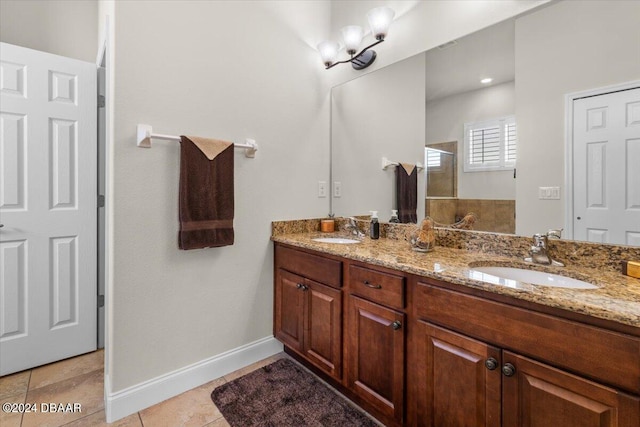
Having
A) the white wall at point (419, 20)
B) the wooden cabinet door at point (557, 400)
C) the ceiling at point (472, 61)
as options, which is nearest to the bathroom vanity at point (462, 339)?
the wooden cabinet door at point (557, 400)

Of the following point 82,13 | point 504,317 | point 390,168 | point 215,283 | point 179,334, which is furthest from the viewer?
point 82,13

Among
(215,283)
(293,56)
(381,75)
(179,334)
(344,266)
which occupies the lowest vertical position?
(179,334)

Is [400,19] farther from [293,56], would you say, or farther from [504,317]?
[504,317]

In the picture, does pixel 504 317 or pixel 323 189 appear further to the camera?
pixel 323 189

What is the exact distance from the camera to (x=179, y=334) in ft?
5.74

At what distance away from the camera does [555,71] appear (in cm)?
137

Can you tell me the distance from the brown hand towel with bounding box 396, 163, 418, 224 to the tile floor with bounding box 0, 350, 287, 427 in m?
1.32

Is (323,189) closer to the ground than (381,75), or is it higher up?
closer to the ground

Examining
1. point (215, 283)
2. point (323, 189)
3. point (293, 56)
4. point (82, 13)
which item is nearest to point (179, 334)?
point (215, 283)

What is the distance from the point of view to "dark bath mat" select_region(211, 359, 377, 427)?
152 cm

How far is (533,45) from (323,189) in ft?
4.95

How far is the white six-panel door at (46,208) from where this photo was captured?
1.86 metres

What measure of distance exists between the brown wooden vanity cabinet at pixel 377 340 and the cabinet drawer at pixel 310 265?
0.34 feet

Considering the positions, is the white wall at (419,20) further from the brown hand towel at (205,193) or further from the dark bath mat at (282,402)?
the dark bath mat at (282,402)
